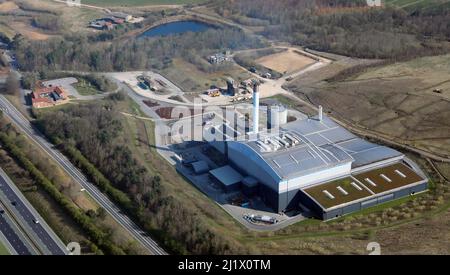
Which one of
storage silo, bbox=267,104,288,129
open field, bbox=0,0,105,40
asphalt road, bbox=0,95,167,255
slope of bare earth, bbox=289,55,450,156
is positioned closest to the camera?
asphalt road, bbox=0,95,167,255

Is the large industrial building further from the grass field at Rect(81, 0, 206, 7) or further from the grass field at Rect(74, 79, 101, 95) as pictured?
the grass field at Rect(81, 0, 206, 7)

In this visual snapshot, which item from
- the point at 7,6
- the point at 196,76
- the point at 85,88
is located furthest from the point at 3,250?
the point at 7,6

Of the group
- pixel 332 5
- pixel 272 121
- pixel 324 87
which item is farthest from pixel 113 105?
pixel 332 5

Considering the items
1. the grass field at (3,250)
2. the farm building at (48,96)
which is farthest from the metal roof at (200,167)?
the farm building at (48,96)

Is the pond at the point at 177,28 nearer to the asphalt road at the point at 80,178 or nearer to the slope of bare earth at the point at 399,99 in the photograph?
the slope of bare earth at the point at 399,99

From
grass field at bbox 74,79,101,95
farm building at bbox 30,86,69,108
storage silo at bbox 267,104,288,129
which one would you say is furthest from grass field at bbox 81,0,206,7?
storage silo at bbox 267,104,288,129

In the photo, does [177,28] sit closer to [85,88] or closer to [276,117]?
[85,88]

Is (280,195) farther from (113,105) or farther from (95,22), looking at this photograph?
(95,22)
